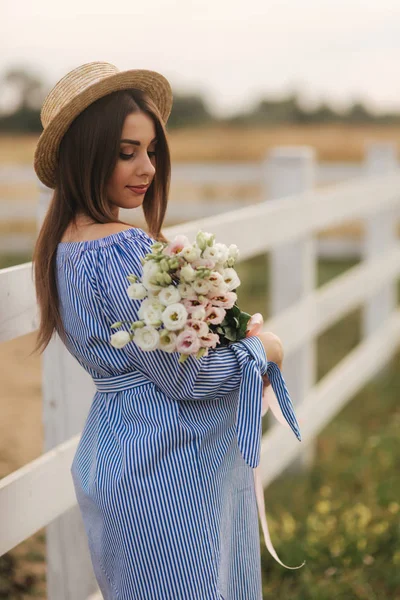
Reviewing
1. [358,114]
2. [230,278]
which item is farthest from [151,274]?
[358,114]

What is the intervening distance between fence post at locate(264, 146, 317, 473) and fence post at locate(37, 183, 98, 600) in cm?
190

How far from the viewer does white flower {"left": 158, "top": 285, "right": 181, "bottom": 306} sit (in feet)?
5.92

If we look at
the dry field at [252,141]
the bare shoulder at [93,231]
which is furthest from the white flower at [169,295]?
the dry field at [252,141]

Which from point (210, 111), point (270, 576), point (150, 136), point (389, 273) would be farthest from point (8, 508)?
point (210, 111)

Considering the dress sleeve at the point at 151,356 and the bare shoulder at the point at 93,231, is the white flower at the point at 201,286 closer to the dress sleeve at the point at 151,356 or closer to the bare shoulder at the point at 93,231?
the dress sleeve at the point at 151,356

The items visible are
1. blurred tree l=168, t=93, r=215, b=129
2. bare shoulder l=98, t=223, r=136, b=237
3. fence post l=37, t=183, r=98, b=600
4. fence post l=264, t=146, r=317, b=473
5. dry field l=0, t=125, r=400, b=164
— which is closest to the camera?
bare shoulder l=98, t=223, r=136, b=237

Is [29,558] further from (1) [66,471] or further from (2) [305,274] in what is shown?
(2) [305,274]

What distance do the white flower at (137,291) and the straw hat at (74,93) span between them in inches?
17.0

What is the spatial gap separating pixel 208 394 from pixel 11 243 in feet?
35.0

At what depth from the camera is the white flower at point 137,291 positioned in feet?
5.95

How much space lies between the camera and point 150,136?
6.79 ft

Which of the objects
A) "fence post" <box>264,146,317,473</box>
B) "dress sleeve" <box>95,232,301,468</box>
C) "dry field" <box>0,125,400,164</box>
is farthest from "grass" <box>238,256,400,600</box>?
"dry field" <box>0,125,400,164</box>

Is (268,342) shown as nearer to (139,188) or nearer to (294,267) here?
(139,188)

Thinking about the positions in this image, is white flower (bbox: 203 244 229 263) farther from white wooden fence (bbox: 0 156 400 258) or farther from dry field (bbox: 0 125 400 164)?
dry field (bbox: 0 125 400 164)
